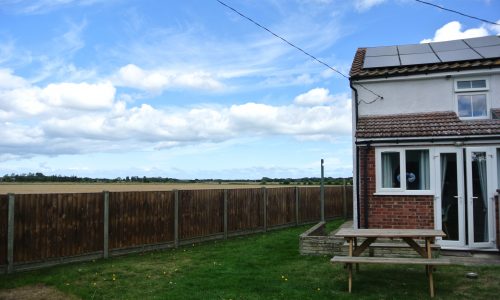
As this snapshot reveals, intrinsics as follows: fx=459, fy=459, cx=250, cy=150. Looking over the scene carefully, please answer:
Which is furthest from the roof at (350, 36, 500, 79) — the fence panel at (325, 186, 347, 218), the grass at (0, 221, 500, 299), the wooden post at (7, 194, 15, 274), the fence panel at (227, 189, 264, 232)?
the wooden post at (7, 194, 15, 274)

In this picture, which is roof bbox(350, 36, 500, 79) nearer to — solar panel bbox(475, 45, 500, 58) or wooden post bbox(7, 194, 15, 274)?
solar panel bbox(475, 45, 500, 58)

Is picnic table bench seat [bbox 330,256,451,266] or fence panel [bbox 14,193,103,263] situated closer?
picnic table bench seat [bbox 330,256,451,266]

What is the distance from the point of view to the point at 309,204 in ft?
67.0

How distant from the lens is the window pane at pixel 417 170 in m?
11.0

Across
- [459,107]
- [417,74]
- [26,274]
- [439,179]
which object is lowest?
[26,274]

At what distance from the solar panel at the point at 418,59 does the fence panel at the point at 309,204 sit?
800 cm

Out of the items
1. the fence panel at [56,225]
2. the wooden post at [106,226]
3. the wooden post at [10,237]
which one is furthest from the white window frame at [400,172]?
the wooden post at [10,237]

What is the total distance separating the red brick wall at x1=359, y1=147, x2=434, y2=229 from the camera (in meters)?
10.8

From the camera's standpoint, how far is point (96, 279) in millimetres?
8531

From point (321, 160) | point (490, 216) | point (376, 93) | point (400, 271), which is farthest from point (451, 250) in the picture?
point (321, 160)

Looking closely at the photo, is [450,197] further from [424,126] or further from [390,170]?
[424,126]

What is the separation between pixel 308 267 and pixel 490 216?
176 inches

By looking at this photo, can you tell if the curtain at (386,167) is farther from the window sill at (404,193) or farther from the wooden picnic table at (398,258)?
the wooden picnic table at (398,258)

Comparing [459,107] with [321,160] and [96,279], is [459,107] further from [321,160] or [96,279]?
[96,279]
